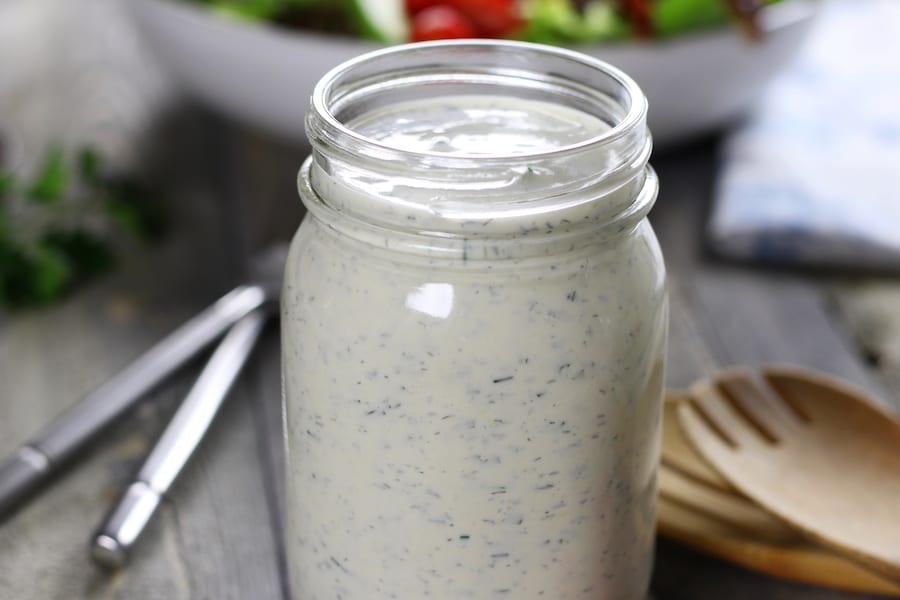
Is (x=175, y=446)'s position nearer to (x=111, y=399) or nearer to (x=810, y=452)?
(x=111, y=399)

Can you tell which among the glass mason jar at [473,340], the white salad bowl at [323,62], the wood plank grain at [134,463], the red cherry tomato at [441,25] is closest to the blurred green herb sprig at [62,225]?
the wood plank grain at [134,463]

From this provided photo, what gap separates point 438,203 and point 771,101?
113 centimetres

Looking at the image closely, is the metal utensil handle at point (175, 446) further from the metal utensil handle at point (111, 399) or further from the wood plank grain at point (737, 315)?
the wood plank grain at point (737, 315)

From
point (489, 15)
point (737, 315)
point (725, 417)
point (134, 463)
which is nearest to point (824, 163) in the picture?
point (737, 315)

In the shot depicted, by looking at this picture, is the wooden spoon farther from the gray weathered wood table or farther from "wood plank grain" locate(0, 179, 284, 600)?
"wood plank grain" locate(0, 179, 284, 600)

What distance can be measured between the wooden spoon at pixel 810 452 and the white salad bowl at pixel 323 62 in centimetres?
47

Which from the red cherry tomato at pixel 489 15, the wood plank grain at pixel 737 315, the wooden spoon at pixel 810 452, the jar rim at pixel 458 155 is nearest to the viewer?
the jar rim at pixel 458 155

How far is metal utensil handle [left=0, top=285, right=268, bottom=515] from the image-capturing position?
0.89 m

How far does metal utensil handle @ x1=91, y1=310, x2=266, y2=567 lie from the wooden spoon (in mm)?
405

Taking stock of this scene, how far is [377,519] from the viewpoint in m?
0.64

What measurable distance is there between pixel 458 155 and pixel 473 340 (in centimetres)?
10

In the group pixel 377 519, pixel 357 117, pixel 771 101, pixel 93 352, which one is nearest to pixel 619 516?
pixel 377 519

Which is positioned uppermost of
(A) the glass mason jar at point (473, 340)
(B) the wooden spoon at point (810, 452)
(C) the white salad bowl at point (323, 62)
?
(A) the glass mason jar at point (473, 340)

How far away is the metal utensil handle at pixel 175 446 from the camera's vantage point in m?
0.83
